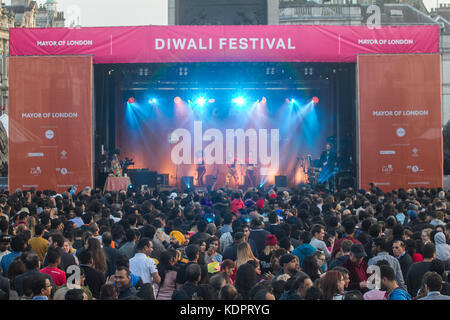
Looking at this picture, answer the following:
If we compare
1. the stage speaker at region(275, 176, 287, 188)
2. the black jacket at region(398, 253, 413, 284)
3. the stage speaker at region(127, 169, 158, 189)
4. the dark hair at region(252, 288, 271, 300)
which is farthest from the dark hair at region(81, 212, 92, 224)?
the stage speaker at region(275, 176, 287, 188)

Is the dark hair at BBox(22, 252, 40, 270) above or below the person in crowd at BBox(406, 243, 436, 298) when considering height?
above

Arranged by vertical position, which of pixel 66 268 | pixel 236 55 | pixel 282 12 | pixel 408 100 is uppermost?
pixel 282 12

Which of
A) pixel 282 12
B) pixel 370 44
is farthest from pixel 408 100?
pixel 282 12

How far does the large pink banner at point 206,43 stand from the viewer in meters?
21.1

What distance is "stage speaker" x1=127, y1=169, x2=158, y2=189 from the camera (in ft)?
86.6

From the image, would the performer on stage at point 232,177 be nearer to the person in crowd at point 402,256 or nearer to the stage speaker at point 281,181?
the stage speaker at point 281,181

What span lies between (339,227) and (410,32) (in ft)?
44.4

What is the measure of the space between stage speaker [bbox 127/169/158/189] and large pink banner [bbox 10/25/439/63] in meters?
6.48

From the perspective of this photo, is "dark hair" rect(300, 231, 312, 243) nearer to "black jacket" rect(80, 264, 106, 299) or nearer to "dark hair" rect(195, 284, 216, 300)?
"black jacket" rect(80, 264, 106, 299)

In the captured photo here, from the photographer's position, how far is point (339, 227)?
998 cm

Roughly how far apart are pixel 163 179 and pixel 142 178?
6.20ft

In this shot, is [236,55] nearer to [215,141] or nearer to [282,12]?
[215,141]

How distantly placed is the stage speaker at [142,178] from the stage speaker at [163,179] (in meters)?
0.69

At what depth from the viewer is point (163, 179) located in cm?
2839
